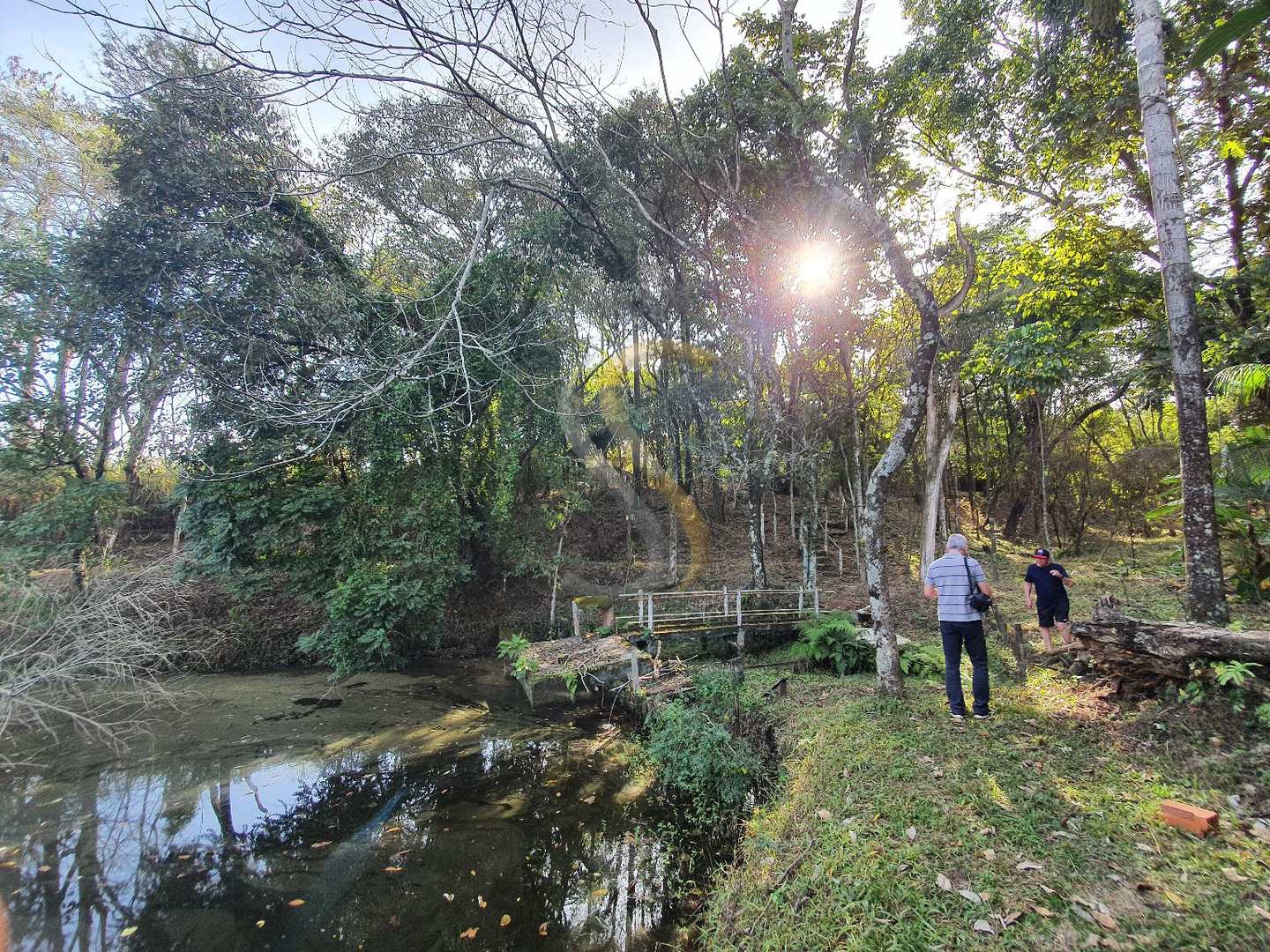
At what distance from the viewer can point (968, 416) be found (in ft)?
79.7

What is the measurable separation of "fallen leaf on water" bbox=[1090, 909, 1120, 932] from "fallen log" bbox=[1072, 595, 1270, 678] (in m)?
3.11

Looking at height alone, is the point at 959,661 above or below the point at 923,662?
above

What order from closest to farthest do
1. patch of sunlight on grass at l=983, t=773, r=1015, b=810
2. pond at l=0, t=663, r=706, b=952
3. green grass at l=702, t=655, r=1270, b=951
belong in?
1. green grass at l=702, t=655, r=1270, b=951
2. patch of sunlight on grass at l=983, t=773, r=1015, b=810
3. pond at l=0, t=663, r=706, b=952

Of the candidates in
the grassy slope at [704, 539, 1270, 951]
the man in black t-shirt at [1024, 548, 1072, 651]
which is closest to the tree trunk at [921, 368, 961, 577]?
the man in black t-shirt at [1024, 548, 1072, 651]

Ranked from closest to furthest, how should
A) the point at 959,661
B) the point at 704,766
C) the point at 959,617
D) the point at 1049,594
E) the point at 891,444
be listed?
the point at 959,617
the point at 959,661
the point at 704,766
the point at 891,444
the point at 1049,594

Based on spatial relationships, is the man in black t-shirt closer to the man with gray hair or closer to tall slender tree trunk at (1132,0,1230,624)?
tall slender tree trunk at (1132,0,1230,624)

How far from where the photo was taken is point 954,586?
568 cm

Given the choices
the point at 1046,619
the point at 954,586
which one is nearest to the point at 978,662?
the point at 954,586

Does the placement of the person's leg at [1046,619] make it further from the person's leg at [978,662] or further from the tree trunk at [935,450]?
the tree trunk at [935,450]

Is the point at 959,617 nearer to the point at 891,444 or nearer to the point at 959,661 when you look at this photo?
the point at 959,661

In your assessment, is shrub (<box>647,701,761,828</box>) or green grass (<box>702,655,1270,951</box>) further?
shrub (<box>647,701,761,828</box>)

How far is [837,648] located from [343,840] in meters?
8.15

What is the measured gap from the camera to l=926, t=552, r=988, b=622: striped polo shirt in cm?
562

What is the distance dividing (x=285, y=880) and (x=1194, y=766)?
867cm
